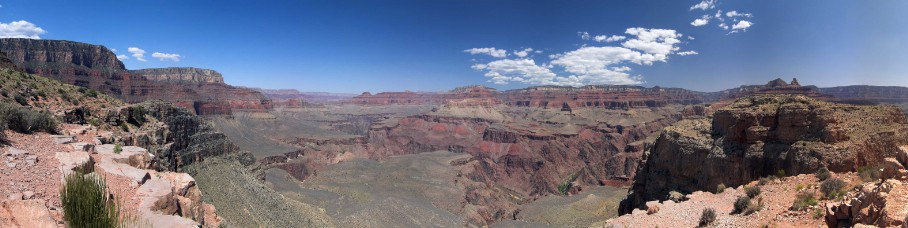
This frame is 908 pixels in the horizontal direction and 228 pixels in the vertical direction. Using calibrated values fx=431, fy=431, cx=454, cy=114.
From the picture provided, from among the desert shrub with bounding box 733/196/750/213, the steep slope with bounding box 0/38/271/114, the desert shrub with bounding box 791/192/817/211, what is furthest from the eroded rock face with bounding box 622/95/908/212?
the steep slope with bounding box 0/38/271/114

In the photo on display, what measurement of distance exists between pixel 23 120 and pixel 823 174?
31.6 m

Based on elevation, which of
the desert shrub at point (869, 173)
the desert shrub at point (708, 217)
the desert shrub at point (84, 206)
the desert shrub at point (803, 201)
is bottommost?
the desert shrub at point (708, 217)

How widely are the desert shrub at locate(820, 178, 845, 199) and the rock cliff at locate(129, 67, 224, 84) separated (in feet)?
600

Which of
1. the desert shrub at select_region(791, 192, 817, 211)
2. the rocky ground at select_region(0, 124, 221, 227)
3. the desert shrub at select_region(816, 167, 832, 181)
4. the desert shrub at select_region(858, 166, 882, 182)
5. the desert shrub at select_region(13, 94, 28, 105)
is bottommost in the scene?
the desert shrub at select_region(791, 192, 817, 211)

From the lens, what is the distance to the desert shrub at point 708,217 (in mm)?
19203

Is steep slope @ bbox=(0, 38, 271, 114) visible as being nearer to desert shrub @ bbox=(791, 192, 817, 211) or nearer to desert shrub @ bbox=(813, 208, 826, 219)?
desert shrub @ bbox=(791, 192, 817, 211)

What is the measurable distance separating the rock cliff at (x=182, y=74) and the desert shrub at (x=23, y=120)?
167 meters

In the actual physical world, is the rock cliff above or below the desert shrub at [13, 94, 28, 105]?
above

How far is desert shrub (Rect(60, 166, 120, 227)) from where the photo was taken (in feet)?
20.7

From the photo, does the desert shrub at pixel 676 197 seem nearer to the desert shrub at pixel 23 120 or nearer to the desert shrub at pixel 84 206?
the desert shrub at pixel 84 206

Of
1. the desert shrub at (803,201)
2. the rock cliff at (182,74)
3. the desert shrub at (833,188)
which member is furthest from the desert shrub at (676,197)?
the rock cliff at (182,74)

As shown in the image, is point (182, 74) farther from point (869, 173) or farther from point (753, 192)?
point (869, 173)

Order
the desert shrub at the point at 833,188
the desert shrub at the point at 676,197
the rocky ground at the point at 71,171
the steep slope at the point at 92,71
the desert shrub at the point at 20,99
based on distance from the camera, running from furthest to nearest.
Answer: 1. the steep slope at the point at 92,71
2. the desert shrub at the point at 676,197
3. the desert shrub at the point at 20,99
4. the desert shrub at the point at 833,188
5. the rocky ground at the point at 71,171

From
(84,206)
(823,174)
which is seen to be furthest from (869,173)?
(84,206)
